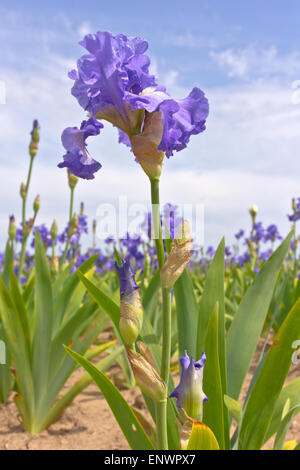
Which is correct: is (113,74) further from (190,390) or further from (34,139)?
(34,139)

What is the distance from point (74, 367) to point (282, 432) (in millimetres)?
1326

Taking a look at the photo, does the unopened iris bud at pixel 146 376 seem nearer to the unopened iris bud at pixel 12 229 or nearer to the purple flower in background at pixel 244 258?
the unopened iris bud at pixel 12 229

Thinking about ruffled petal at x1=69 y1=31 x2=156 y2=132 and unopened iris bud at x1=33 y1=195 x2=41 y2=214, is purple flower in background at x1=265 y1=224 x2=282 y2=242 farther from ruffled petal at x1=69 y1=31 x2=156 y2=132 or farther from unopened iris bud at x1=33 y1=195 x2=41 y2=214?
ruffled petal at x1=69 y1=31 x2=156 y2=132

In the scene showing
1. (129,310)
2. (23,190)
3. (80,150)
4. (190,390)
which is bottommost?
(190,390)

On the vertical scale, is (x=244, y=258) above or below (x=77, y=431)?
above

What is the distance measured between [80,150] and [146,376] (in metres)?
0.53

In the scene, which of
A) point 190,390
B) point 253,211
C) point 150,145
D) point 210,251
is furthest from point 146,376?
point 210,251

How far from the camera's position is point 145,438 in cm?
138

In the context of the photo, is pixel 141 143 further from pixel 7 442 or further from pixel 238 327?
pixel 7 442

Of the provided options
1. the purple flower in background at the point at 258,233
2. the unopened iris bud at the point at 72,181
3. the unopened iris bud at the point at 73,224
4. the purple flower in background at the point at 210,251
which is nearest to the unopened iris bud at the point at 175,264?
the unopened iris bud at the point at 72,181

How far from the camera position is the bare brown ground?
2.30 metres

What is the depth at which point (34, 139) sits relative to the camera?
2.85 metres

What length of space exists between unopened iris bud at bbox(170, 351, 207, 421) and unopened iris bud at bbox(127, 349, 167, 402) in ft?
0.21

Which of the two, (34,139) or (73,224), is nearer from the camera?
(34,139)
